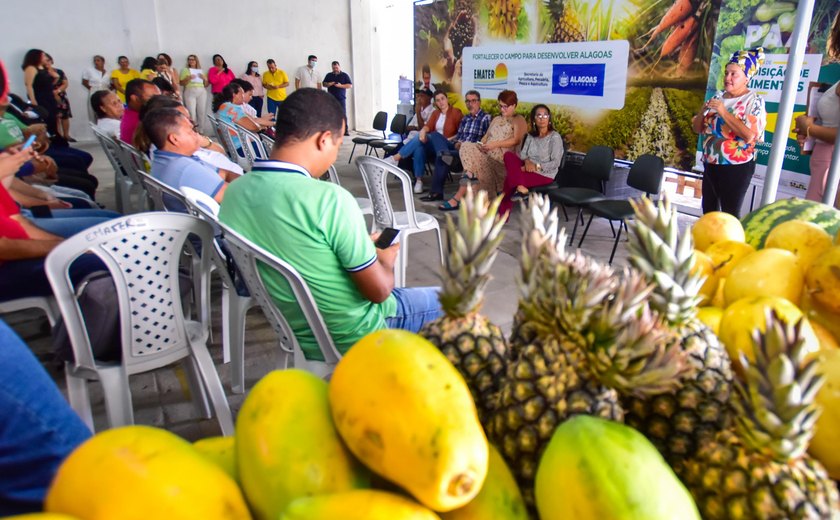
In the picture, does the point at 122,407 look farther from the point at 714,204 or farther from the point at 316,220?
the point at 714,204

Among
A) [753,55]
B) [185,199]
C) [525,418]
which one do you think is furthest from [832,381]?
[753,55]

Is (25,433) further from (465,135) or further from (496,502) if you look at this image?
(465,135)

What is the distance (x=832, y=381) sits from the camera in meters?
0.67

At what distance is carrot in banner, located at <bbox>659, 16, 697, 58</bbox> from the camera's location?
Result: 5020mm

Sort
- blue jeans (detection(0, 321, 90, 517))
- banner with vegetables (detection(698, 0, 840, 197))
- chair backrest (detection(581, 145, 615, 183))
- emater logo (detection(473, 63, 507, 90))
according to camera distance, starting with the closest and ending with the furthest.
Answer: blue jeans (detection(0, 321, 90, 517)) < banner with vegetables (detection(698, 0, 840, 197)) < chair backrest (detection(581, 145, 615, 183)) < emater logo (detection(473, 63, 507, 90))

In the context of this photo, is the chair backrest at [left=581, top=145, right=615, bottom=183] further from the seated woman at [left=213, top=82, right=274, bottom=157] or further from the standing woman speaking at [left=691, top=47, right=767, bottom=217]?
the seated woman at [left=213, top=82, right=274, bottom=157]

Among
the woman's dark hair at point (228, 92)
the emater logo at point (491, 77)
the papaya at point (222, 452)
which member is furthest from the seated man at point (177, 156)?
the emater logo at point (491, 77)

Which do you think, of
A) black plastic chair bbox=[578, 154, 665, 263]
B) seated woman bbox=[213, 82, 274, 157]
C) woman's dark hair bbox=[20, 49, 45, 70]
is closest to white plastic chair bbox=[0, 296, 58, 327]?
seated woman bbox=[213, 82, 274, 157]

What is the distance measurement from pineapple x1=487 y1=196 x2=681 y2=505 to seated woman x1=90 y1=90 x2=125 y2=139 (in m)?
5.74

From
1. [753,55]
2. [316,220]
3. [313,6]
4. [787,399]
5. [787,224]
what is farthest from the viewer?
[313,6]

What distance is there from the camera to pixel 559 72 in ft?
21.9

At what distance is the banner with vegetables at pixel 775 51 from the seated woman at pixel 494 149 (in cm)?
221

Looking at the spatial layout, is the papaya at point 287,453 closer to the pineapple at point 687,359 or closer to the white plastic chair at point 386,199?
the pineapple at point 687,359

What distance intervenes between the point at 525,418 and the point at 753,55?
508 centimetres
